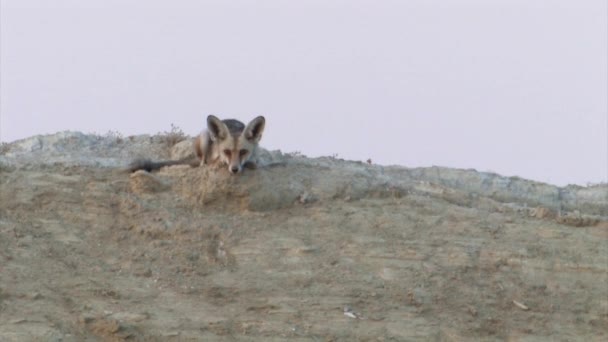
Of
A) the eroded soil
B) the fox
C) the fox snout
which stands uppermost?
the fox

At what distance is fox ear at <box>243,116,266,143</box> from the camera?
14734 millimetres

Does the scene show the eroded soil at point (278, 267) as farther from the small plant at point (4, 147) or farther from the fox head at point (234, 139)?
the small plant at point (4, 147)

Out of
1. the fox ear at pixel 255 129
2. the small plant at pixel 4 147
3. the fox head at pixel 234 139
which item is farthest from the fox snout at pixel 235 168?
the small plant at pixel 4 147

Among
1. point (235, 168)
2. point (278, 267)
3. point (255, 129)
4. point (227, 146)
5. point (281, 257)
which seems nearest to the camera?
point (278, 267)

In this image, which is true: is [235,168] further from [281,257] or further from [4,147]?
[4,147]

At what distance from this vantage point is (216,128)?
49.1ft

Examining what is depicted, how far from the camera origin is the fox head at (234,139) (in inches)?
560

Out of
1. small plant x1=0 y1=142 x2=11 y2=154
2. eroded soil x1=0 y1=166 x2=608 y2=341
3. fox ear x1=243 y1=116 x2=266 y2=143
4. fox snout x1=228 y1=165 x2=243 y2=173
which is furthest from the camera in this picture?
small plant x1=0 y1=142 x2=11 y2=154

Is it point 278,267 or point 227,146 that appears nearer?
point 278,267

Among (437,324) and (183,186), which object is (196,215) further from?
(437,324)

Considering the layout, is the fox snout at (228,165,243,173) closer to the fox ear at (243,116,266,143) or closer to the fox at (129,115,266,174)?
the fox at (129,115,266,174)

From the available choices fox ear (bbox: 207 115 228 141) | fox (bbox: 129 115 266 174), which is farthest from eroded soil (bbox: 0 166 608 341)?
fox ear (bbox: 207 115 228 141)

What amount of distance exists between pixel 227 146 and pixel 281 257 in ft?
6.51

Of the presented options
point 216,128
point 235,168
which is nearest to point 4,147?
point 216,128
